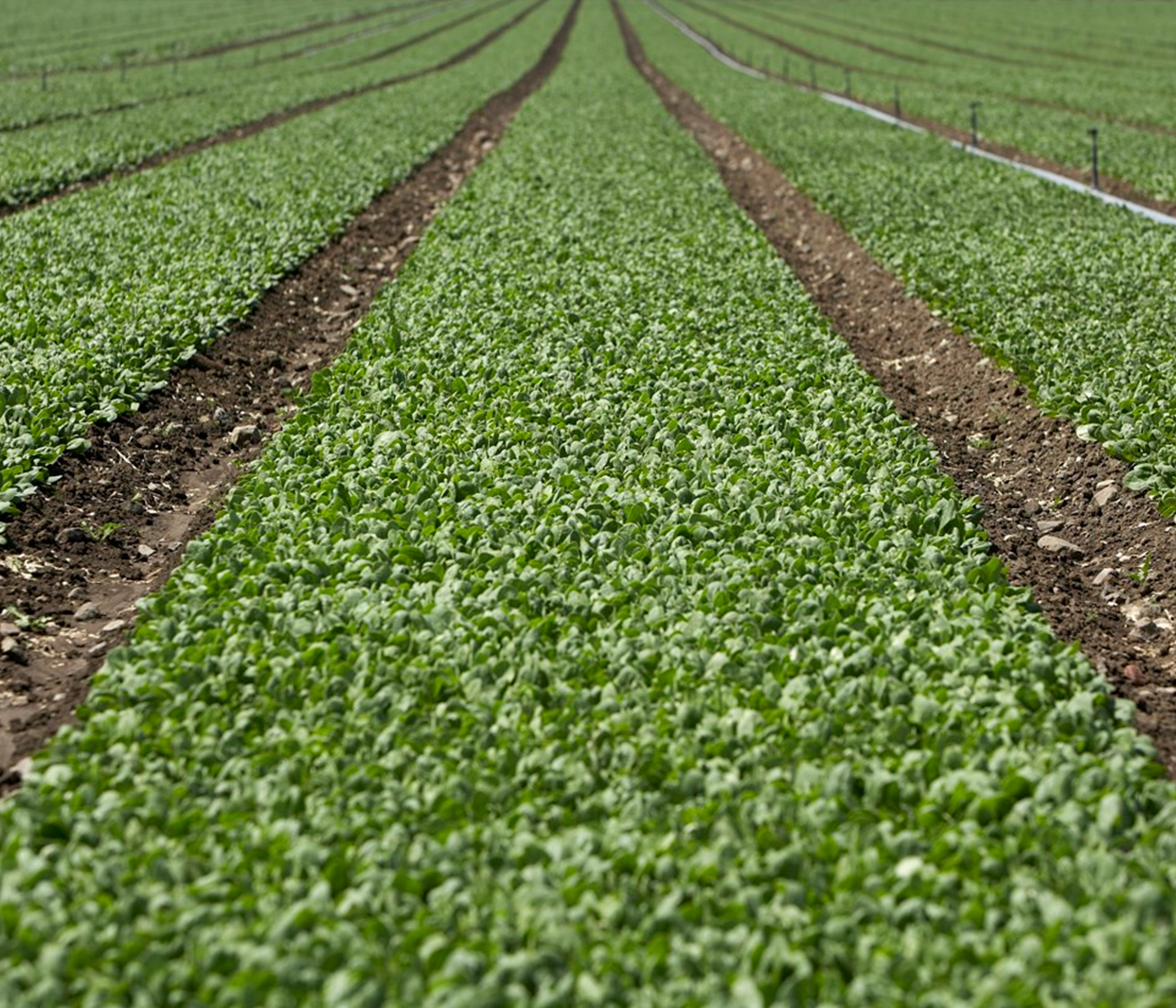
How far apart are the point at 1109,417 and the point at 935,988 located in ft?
23.3

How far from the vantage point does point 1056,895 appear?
4.43 metres

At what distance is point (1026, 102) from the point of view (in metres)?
39.8

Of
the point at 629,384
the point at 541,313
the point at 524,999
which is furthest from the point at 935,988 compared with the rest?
the point at 541,313

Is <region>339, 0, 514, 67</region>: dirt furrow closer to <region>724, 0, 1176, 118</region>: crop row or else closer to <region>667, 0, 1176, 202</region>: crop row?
A: <region>667, 0, 1176, 202</region>: crop row

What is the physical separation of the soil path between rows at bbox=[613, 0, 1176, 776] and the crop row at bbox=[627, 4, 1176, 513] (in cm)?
23

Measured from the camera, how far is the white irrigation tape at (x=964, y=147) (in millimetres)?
19531

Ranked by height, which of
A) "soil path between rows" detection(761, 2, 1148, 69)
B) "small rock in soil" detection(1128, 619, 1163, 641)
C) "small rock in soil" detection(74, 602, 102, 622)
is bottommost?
"small rock in soil" detection(1128, 619, 1163, 641)

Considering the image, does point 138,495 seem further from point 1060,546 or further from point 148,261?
point 1060,546

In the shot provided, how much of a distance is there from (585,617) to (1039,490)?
4.99 meters

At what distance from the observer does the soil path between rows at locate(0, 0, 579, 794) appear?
6934 millimetres

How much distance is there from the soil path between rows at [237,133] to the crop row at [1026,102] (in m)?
15.4

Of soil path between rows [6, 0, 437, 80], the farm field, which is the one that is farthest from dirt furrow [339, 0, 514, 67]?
the farm field

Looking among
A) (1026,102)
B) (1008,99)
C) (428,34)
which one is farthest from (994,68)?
(428,34)

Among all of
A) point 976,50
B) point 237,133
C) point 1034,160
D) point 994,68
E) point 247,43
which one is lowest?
point 1034,160
